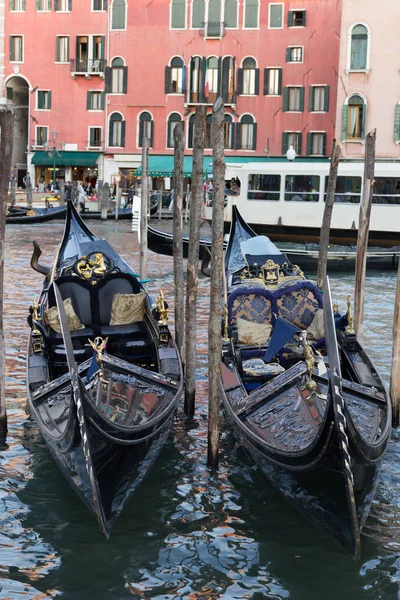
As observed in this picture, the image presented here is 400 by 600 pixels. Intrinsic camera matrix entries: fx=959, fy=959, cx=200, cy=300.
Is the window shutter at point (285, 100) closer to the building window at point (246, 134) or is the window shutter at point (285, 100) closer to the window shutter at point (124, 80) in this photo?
the building window at point (246, 134)

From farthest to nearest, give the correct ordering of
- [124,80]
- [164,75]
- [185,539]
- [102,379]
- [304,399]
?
[124,80] < [164,75] < [102,379] < [304,399] < [185,539]

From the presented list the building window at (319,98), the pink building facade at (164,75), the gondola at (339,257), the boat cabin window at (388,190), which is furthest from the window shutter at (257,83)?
the gondola at (339,257)

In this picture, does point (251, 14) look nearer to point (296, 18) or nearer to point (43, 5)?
point (296, 18)

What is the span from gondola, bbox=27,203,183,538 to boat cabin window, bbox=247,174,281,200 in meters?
6.48

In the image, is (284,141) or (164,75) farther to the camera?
(164,75)

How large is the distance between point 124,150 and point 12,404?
18.2 metres

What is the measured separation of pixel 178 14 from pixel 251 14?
5.72ft

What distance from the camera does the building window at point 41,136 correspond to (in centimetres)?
2408

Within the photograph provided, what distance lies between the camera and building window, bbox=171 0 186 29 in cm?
2245

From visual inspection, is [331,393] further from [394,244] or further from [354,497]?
[394,244]

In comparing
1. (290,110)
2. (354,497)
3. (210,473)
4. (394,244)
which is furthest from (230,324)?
(290,110)

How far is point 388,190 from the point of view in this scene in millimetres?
12664

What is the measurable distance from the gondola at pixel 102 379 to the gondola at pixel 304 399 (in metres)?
0.41

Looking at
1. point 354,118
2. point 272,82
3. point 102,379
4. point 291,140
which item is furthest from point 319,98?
point 102,379
